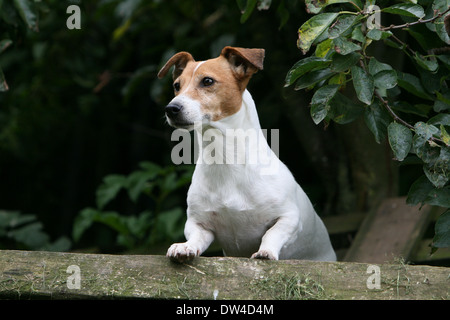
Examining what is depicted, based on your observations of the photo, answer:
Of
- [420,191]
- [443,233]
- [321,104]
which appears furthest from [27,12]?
[443,233]

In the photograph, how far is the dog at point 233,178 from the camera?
9.33 feet

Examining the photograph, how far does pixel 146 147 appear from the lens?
629 centimetres

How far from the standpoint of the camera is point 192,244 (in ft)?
8.86

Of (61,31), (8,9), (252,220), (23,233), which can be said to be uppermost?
(8,9)

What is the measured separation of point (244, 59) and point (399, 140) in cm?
83

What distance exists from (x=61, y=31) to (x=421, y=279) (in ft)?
15.2

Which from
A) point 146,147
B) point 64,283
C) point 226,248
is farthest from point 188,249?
point 146,147

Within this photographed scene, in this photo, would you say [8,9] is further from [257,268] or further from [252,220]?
[257,268]

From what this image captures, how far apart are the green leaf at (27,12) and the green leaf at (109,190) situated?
1666 millimetres

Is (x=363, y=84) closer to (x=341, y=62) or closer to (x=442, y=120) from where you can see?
(x=341, y=62)

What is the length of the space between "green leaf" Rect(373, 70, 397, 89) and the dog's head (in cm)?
55

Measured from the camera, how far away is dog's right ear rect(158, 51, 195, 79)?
10.2 ft

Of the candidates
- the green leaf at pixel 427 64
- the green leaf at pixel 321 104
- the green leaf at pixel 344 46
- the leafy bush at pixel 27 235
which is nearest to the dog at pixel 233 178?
the green leaf at pixel 321 104

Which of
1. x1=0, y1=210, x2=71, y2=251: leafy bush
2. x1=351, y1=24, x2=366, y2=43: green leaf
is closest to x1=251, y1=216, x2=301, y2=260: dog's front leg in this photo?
x1=351, y1=24, x2=366, y2=43: green leaf
